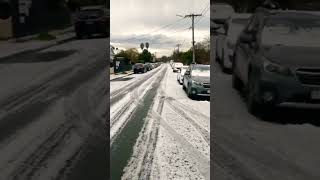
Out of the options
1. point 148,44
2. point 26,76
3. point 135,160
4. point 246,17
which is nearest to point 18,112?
point 26,76

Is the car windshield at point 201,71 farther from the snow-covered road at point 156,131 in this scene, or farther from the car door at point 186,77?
the snow-covered road at point 156,131

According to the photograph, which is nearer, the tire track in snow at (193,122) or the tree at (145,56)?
the tire track in snow at (193,122)

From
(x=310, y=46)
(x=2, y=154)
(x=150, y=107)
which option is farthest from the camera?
(x=150, y=107)

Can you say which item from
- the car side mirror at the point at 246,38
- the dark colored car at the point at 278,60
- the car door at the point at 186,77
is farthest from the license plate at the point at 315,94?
the car door at the point at 186,77

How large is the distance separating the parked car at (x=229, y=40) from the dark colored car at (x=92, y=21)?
3.43 ft

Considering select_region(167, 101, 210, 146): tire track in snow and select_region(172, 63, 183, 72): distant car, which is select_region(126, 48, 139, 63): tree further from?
select_region(167, 101, 210, 146): tire track in snow

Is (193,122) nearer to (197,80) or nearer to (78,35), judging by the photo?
(197,80)

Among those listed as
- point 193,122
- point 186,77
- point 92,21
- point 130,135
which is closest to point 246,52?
point 186,77

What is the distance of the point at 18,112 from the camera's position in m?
4.06

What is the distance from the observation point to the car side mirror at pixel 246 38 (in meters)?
4.36

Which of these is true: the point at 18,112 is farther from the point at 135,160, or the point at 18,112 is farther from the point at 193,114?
the point at 193,114

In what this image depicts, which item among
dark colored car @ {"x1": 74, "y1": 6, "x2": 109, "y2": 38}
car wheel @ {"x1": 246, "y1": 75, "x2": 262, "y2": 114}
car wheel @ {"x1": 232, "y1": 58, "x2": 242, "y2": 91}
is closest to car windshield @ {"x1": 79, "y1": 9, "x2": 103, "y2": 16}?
dark colored car @ {"x1": 74, "y1": 6, "x2": 109, "y2": 38}

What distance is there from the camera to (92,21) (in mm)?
4414

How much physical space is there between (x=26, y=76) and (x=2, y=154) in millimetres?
720
